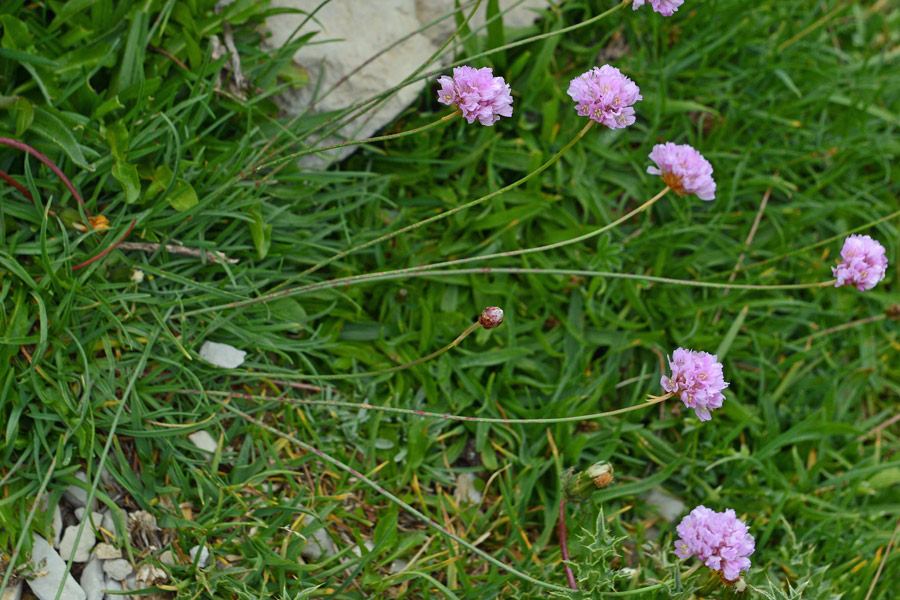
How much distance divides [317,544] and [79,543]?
2.02 ft

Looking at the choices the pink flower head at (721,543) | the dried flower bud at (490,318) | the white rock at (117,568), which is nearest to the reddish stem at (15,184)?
the white rock at (117,568)

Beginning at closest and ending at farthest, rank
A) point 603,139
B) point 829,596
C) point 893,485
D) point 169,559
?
point 169,559 < point 829,596 < point 893,485 < point 603,139

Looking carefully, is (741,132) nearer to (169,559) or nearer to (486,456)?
(486,456)

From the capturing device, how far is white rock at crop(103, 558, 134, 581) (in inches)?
76.7

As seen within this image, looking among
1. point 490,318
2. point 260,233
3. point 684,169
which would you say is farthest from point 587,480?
point 260,233

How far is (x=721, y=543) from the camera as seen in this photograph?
72.6 inches

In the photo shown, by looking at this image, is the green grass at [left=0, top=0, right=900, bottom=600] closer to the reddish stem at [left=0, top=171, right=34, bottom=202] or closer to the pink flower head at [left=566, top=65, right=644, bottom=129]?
the reddish stem at [left=0, top=171, right=34, bottom=202]

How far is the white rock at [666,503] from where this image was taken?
2457mm

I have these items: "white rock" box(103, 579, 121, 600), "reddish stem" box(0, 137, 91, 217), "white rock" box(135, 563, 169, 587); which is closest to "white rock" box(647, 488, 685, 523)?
"white rock" box(135, 563, 169, 587)

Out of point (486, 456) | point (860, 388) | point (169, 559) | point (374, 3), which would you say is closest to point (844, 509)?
point (860, 388)

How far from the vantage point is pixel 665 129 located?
2.98m

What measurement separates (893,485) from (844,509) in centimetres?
32

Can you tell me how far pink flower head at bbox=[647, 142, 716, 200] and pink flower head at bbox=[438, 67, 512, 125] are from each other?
48cm

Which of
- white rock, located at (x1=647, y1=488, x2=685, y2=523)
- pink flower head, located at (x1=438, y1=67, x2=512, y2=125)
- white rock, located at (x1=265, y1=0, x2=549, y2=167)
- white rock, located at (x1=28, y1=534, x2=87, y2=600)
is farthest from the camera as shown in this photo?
white rock, located at (x1=265, y1=0, x2=549, y2=167)
